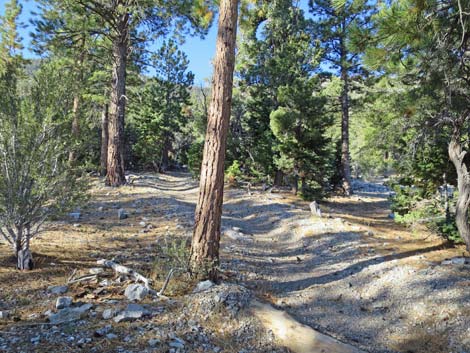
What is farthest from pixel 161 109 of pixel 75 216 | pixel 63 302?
pixel 63 302

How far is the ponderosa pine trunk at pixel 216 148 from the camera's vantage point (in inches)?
185

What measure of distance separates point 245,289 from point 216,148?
197 cm

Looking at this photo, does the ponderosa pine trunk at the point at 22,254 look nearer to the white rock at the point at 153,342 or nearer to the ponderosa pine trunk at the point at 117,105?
the white rock at the point at 153,342

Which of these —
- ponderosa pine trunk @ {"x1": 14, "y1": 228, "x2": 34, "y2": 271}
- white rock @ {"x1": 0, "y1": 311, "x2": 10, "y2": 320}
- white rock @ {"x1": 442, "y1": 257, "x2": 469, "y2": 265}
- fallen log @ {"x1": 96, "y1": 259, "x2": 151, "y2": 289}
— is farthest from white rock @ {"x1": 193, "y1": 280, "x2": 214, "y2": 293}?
white rock @ {"x1": 442, "y1": 257, "x2": 469, "y2": 265}

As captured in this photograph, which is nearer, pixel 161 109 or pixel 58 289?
pixel 58 289

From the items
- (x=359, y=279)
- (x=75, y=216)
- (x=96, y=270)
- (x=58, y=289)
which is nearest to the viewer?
(x=58, y=289)

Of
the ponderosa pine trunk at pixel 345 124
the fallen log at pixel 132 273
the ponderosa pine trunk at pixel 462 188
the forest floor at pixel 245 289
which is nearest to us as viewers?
the forest floor at pixel 245 289

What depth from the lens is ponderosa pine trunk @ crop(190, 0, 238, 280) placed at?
470 centimetres

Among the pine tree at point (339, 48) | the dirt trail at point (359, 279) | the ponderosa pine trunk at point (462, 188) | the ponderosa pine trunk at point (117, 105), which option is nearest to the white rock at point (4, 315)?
the dirt trail at point (359, 279)

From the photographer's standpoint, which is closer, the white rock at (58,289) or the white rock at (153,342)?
the white rock at (153,342)

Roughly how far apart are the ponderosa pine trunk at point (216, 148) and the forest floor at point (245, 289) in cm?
39

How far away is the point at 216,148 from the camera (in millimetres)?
4699

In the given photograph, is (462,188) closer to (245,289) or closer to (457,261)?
(457,261)

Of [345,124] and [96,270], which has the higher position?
[345,124]
